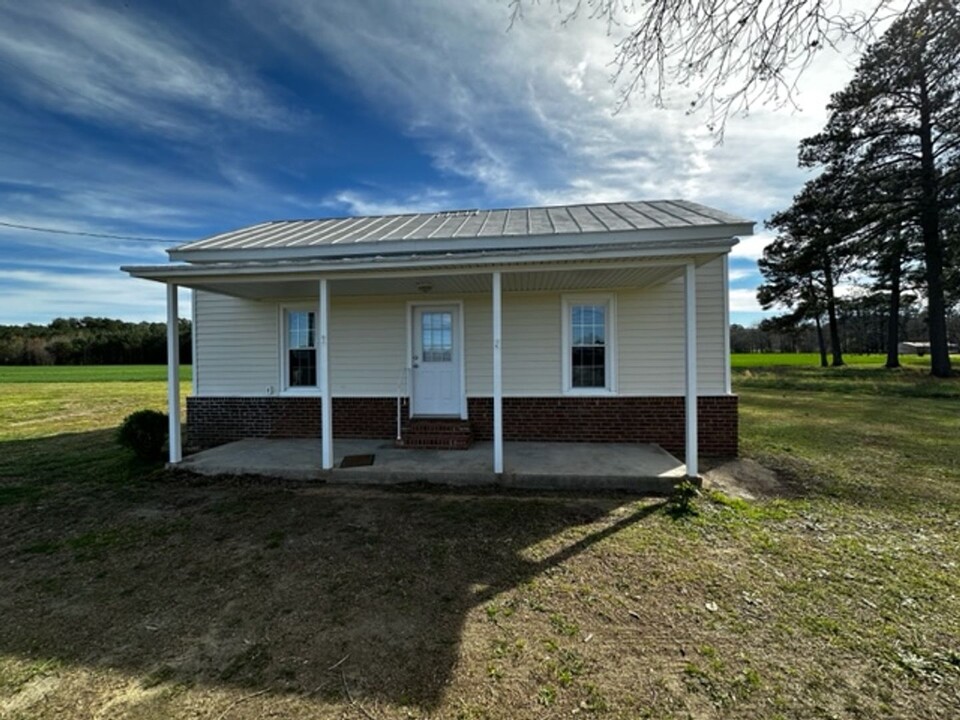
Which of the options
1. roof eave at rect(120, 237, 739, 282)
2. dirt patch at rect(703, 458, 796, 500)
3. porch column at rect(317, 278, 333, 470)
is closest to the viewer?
roof eave at rect(120, 237, 739, 282)

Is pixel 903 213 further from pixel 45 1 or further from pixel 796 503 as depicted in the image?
pixel 45 1

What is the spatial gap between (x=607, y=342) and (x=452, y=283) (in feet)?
9.85

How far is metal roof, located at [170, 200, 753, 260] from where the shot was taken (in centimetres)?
682

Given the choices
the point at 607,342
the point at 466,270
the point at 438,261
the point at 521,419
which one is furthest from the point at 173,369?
the point at 607,342

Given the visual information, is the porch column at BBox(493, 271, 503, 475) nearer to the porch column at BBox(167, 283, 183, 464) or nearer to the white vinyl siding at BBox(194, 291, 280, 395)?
the porch column at BBox(167, 283, 183, 464)

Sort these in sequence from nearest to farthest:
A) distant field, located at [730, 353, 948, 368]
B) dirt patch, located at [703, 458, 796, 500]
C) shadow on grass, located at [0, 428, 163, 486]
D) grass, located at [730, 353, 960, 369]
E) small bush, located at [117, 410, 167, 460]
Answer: dirt patch, located at [703, 458, 796, 500]
shadow on grass, located at [0, 428, 163, 486]
small bush, located at [117, 410, 167, 460]
grass, located at [730, 353, 960, 369]
distant field, located at [730, 353, 948, 368]

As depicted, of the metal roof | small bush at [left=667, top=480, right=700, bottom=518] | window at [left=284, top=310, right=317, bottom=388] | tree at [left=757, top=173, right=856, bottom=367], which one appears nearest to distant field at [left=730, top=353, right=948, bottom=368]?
tree at [left=757, top=173, right=856, bottom=367]

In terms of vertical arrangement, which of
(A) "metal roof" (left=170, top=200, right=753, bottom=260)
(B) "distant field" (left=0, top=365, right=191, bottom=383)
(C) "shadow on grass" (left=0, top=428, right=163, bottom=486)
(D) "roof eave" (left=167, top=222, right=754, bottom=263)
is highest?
(A) "metal roof" (left=170, top=200, right=753, bottom=260)

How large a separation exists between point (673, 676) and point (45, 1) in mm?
13543

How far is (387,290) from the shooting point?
25.5 ft

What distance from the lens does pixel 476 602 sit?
3.17 metres

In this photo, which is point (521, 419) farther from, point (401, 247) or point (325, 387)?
point (401, 247)

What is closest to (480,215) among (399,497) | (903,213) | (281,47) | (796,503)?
(281,47)

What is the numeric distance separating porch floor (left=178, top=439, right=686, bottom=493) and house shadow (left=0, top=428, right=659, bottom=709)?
1.16ft
